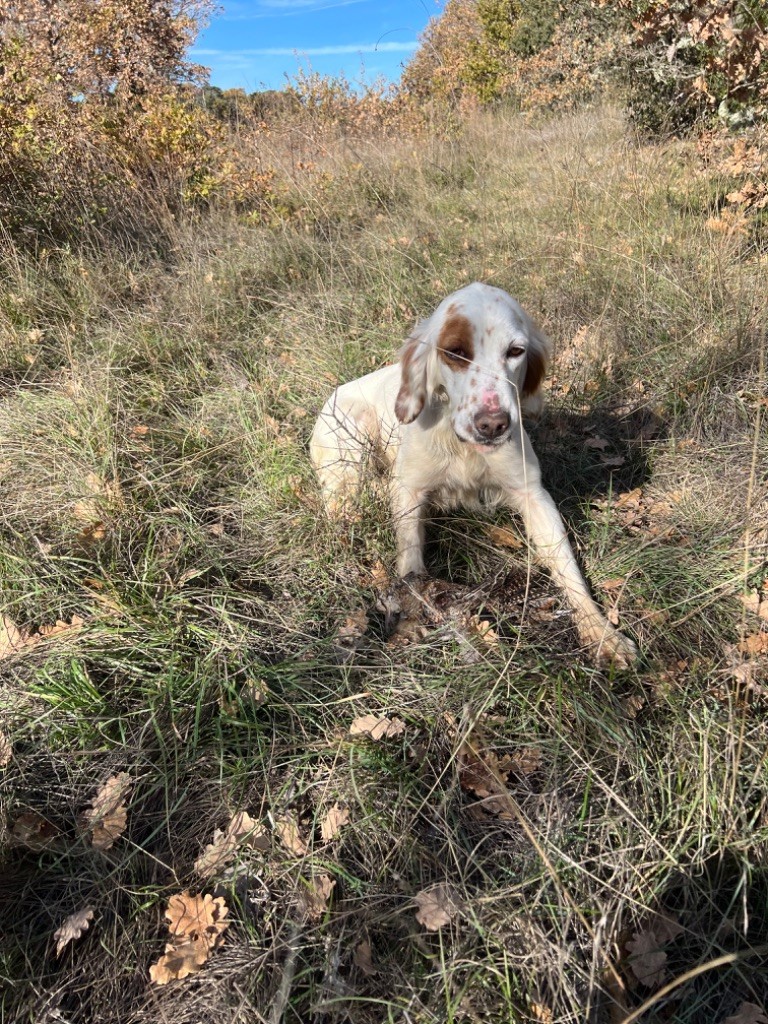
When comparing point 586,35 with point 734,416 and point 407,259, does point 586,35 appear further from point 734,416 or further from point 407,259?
point 734,416

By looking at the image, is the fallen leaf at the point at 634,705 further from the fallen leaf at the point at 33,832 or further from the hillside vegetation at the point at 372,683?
the fallen leaf at the point at 33,832

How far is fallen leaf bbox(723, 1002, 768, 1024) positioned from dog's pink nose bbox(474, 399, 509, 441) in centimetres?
140

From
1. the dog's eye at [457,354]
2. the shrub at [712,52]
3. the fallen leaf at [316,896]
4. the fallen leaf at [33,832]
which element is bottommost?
the fallen leaf at [316,896]

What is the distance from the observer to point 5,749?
1.54 metres

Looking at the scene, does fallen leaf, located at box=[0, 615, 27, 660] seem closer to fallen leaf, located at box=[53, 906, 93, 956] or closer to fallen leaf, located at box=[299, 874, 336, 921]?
fallen leaf, located at box=[53, 906, 93, 956]

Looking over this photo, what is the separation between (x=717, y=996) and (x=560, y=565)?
115 centimetres

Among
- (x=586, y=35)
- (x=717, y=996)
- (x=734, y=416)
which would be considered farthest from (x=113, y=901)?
(x=586, y=35)

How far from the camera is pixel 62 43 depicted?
807 cm

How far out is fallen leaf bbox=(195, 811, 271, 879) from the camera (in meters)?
1.38

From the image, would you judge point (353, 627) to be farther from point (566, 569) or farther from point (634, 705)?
point (634, 705)

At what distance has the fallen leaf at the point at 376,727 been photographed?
157cm

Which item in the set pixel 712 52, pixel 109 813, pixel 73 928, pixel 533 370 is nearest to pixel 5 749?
pixel 109 813

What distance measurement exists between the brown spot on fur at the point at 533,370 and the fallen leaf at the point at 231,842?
5.41 ft

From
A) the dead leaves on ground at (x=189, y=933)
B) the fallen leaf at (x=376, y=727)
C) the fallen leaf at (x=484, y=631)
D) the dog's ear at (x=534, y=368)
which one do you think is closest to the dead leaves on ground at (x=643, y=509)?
the dog's ear at (x=534, y=368)
